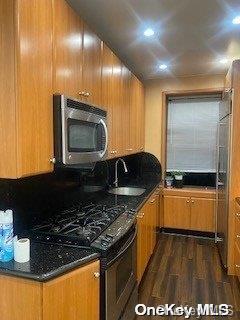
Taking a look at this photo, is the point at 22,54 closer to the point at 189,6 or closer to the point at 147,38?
the point at 189,6

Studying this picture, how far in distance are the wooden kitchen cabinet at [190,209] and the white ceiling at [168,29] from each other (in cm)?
185

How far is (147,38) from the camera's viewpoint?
8.21 ft

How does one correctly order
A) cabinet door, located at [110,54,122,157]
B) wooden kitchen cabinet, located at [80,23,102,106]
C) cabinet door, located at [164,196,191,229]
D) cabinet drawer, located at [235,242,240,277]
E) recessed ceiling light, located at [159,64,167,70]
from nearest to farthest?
wooden kitchen cabinet, located at [80,23,102,106], cabinet door, located at [110,54,122,157], cabinet drawer, located at [235,242,240,277], recessed ceiling light, located at [159,64,167,70], cabinet door, located at [164,196,191,229]

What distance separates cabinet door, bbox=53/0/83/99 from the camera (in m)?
1.45

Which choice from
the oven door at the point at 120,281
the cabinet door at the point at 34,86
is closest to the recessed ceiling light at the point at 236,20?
the cabinet door at the point at 34,86

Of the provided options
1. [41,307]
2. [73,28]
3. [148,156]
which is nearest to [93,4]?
[73,28]

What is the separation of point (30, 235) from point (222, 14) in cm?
217

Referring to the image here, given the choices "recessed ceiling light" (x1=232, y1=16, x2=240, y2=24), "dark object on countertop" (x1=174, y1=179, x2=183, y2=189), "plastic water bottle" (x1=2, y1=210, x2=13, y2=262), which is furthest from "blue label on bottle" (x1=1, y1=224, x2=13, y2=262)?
"dark object on countertop" (x1=174, y1=179, x2=183, y2=189)

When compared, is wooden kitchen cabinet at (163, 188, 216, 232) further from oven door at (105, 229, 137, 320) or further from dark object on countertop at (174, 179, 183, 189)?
oven door at (105, 229, 137, 320)

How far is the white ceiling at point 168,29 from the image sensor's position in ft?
6.28

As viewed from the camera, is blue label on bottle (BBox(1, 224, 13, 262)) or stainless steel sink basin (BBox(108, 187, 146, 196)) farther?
stainless steel sink basin (BBox(108, 187, 146, 196))

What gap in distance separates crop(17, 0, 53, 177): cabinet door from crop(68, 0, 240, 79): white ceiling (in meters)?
0.76

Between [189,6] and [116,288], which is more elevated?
[189,6]

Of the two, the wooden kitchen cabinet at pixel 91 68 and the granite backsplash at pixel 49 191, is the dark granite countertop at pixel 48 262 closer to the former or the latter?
the granite backsplash at pixel 49 191
